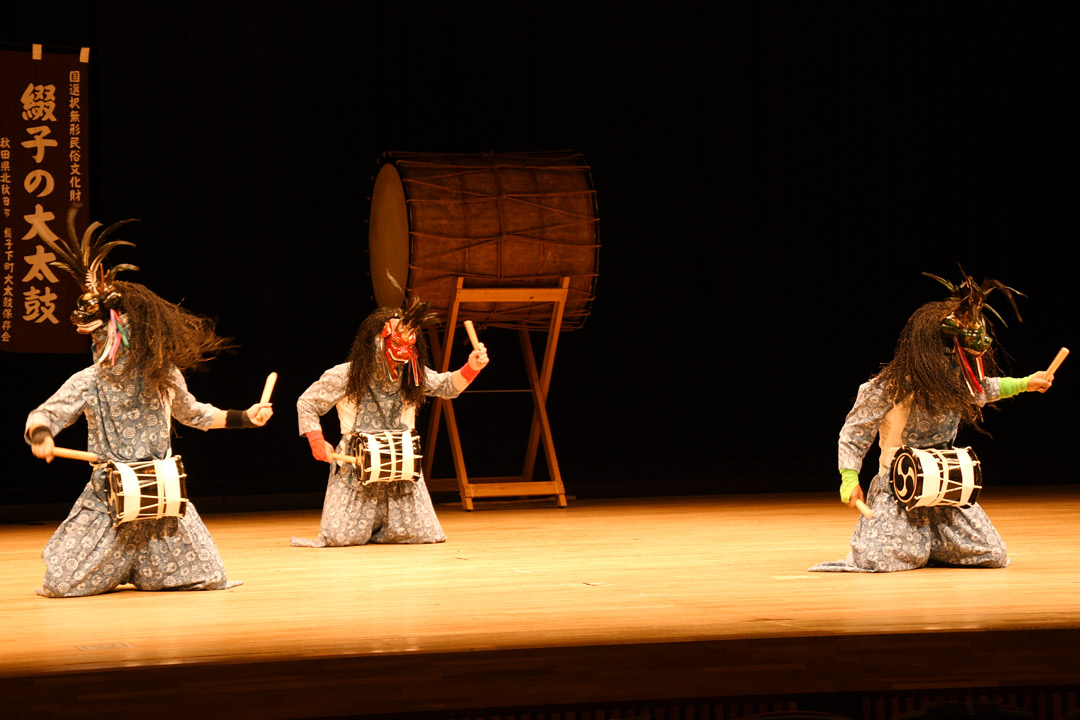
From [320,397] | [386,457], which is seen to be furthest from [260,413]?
[320,397]

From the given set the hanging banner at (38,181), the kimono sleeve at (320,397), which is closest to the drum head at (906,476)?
the kimono sleeve at (320,397)

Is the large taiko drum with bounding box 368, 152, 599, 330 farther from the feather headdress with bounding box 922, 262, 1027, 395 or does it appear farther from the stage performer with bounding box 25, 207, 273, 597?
the feather headdress with bounding box 922, 262, 1027, 395

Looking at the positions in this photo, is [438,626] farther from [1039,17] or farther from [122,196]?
[1039,17]

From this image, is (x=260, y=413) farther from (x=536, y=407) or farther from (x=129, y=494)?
(x=536, y=407)

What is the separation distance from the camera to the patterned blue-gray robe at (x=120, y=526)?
429 centimetres

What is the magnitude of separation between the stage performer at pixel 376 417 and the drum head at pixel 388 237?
46.7 inches

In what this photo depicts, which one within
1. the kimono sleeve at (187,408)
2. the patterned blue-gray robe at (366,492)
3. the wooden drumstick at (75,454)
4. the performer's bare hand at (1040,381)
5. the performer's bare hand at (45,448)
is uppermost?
the performer's bare hand at (1040,381)

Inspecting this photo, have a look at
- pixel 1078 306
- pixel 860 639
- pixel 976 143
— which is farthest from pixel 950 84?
pixel 860 639

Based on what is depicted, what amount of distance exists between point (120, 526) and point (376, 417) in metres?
1.61

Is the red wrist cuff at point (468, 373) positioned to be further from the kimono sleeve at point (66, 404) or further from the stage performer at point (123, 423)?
the kimono sleeve at point (66, 404)

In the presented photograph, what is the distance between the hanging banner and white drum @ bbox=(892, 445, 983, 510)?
382cm

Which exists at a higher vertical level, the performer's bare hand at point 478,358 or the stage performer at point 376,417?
the performer's bare hand at point 478,358

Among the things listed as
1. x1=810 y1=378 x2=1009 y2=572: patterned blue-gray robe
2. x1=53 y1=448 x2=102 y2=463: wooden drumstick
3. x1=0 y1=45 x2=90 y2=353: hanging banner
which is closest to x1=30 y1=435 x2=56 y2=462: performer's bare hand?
x1=53 y1=448 x2=102 y2=463: wooden drumstick

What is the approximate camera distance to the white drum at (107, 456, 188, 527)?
13.8 ft
